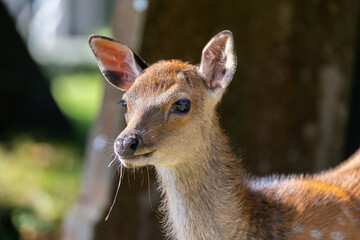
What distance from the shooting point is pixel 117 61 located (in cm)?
413

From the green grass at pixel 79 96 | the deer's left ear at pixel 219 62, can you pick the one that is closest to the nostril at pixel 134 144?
the deer's left ear at pixel 219 62

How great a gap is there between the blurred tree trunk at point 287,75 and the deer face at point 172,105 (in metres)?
2.99

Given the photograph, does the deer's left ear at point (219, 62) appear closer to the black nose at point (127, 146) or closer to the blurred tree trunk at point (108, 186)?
the black nose at point (127, 146)

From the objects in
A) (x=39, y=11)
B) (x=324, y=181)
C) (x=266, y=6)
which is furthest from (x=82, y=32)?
(x=324, y=181)

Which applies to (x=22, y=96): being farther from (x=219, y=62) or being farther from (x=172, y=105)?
(x=172, y=105)

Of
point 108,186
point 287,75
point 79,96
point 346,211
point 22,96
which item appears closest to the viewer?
point 346,211

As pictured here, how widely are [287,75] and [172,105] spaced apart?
3.64 metres

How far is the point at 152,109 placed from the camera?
357 cm

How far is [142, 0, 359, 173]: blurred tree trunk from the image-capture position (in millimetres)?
6961

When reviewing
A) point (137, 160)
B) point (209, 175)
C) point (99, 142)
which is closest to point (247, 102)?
point (99, 142)

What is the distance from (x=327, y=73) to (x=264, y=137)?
97 cm

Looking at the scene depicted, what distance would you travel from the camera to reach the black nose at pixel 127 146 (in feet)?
11.0

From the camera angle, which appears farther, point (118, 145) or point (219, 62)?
point (219, 62)

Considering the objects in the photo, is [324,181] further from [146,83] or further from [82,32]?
[82,32]
